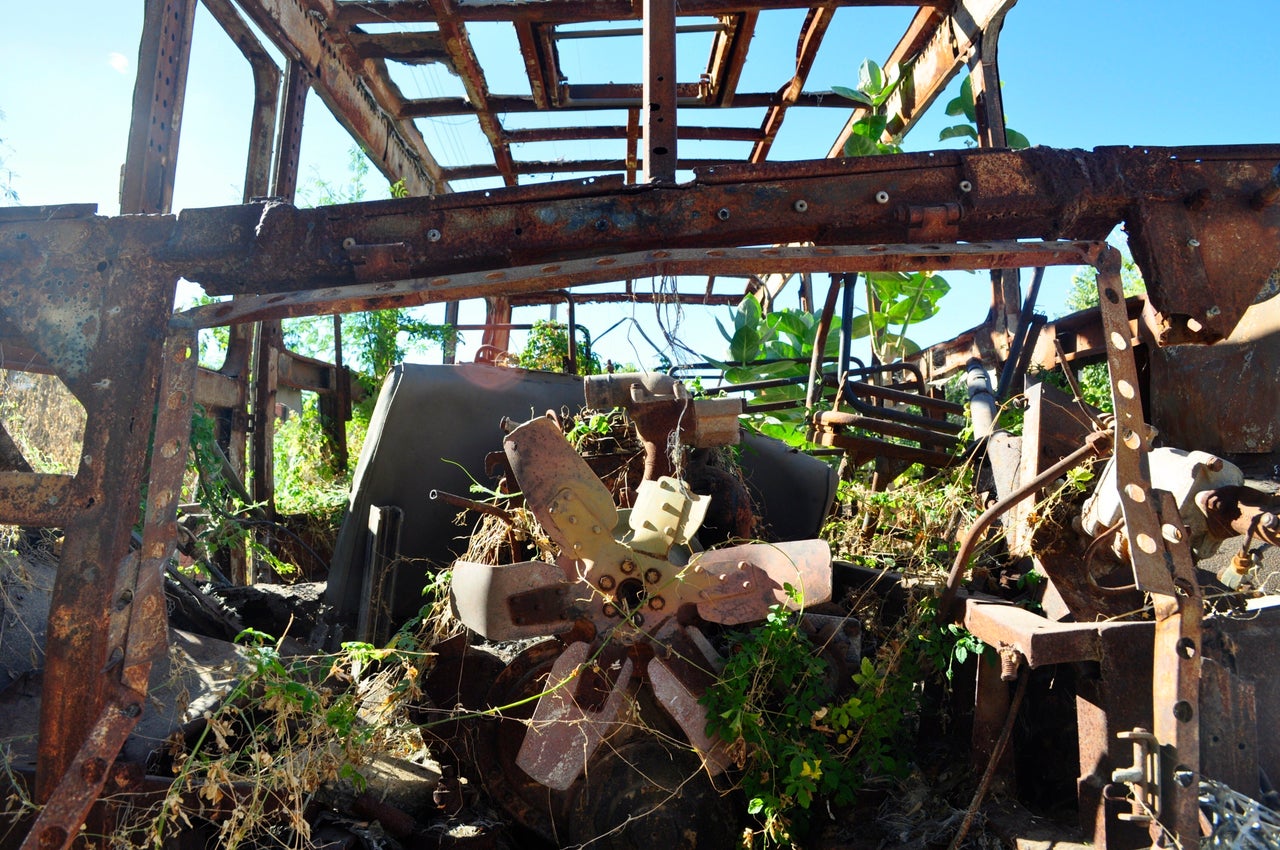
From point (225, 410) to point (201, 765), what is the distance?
4.86 m

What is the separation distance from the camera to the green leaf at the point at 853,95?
8414 millimetres

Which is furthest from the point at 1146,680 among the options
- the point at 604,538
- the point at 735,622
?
the point at 604,538

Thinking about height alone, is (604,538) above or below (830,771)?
above

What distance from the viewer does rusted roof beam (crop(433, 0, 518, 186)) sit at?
7441mm

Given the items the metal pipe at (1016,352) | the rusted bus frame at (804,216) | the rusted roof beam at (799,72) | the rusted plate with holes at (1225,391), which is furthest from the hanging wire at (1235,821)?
the rusted roof beam at (799,72)

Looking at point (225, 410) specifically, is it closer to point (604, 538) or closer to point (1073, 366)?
point (604, 538)

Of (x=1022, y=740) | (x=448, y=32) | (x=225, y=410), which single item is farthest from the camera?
(x=448, y=32)

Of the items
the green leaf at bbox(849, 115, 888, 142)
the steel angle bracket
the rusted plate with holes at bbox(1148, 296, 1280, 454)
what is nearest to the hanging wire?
the steel angle bracket

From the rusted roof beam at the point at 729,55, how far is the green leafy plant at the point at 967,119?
1952 mm

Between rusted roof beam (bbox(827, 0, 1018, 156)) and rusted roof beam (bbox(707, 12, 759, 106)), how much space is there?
1.43m

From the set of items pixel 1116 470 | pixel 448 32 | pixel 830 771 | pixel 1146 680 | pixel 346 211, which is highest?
pixel 448 32

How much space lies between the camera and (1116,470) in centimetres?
271

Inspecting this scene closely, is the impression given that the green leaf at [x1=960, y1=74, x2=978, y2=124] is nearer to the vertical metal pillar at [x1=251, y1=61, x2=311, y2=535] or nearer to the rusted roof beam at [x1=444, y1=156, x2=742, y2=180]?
the rusted roof beam at [x1=444, y1=156, x2=742, y2=180]

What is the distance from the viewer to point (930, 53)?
820 cm
